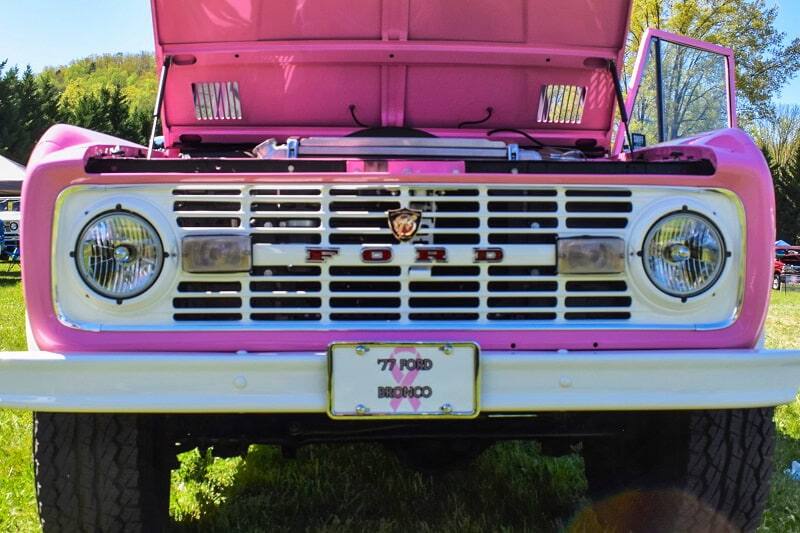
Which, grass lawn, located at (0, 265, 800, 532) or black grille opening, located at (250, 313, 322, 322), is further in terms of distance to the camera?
grass lawn, located at (0, 265, 800, 532)

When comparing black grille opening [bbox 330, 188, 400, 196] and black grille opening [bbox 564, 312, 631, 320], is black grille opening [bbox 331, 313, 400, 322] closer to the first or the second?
black grille opening [bbox 330, 188, 400, 196]

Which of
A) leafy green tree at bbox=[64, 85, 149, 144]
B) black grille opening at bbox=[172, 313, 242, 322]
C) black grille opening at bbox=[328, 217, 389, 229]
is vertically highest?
leafy green tree at bbox=[64, 85, 149, 144]

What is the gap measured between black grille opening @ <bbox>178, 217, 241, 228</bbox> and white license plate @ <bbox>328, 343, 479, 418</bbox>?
458mm

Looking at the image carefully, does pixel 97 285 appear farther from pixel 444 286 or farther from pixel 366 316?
pixel 444 286

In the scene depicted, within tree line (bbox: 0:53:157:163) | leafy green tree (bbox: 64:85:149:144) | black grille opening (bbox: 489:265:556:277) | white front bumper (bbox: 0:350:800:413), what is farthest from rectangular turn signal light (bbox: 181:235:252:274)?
leafy green tree (bbox: 64:85:149:144)

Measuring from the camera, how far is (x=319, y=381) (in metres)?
2.14

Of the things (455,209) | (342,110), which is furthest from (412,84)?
(455,209)

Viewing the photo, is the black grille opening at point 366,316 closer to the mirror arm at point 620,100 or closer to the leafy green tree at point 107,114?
the mirror arm at point 620,100

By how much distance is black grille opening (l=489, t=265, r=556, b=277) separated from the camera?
88.3 inches

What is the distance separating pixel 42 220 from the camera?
2.15 m

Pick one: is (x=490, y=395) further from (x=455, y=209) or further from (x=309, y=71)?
(x=309, y=71)

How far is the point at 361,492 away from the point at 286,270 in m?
1.49

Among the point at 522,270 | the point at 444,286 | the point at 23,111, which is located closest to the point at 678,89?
the point at 522,270

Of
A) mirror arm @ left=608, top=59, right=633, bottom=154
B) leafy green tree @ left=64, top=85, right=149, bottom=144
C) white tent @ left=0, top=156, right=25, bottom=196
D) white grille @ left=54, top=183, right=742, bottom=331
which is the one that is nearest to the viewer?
white grille @ left=54, top=183, right=742, bottom=331
